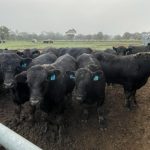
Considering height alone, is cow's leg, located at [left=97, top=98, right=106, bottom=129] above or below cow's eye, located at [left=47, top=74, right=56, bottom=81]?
below

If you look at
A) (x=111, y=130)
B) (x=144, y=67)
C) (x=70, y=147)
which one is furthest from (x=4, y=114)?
(x=144, y=67)

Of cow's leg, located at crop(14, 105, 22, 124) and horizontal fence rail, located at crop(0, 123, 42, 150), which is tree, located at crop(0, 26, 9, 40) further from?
horizontal fence rail, located at crop(0, 123, 42, 150)

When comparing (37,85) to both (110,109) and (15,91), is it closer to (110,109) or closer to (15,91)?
(15,91)

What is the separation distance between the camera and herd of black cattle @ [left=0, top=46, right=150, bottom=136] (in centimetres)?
672

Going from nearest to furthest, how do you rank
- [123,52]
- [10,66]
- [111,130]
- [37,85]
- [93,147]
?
[37,85] < [93,147] < [111,130] < [10,66] < [123,52]

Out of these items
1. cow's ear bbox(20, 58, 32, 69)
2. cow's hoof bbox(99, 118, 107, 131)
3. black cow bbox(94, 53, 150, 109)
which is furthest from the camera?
cow's ear bbox(20, 58, 32, 69)

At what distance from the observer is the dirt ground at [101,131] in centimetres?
710

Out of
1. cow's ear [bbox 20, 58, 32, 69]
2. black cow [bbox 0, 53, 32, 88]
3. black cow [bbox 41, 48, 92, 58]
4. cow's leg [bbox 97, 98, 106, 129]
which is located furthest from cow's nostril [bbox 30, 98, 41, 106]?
black cow [bbox 41, 48, 92, 58]

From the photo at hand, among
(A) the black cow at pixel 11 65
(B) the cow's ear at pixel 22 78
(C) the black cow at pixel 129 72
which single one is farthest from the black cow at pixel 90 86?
(A) the black cow at pixel 11 65

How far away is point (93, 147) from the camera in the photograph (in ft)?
23.1

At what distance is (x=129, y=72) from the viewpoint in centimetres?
854

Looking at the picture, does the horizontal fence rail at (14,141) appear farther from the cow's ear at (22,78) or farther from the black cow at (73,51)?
the black cow at (73,51)

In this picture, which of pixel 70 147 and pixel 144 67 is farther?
pixel 144 67

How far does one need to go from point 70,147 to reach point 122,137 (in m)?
1.24
